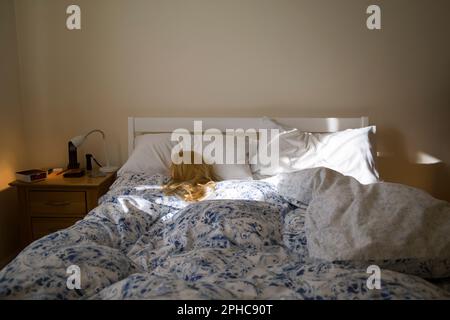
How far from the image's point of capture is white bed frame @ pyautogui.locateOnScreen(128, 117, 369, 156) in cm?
262

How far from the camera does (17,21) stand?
104 inches

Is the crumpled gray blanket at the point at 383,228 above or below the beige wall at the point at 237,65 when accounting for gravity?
below

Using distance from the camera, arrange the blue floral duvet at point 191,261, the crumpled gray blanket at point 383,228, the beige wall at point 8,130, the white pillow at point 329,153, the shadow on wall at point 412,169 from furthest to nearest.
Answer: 1. the shadow on wall at point 412,169
2. the beige wall at point 8,130
3. the white pillow at point 329,153
4. the crumpled gray blanket at point 383,228
5. the blue floral duvet at point 191,261

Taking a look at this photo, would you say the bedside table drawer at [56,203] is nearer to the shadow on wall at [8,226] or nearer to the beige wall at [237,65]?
the shadow on wall at [8,226]

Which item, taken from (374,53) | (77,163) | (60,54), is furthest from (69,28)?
(374,53)

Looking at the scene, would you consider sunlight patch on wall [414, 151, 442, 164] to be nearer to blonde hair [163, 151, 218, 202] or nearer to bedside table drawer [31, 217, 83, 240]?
blonde hair [163, 151, 218, 202]

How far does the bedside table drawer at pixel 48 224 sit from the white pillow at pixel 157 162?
484 millimetres

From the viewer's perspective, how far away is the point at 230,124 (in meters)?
2.65

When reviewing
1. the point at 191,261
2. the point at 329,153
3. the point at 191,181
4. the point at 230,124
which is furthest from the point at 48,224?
the point at 329,153

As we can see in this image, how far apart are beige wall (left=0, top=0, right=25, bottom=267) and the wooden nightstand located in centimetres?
31

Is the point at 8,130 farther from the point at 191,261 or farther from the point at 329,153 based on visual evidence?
the point at 329,153

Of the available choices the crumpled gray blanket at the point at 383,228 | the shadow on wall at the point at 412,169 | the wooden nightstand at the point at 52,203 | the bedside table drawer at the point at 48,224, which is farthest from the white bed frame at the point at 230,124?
the crumpled gray blanket at the point at 383,228

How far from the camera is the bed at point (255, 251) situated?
0.86 m

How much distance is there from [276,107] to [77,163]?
1627mm
